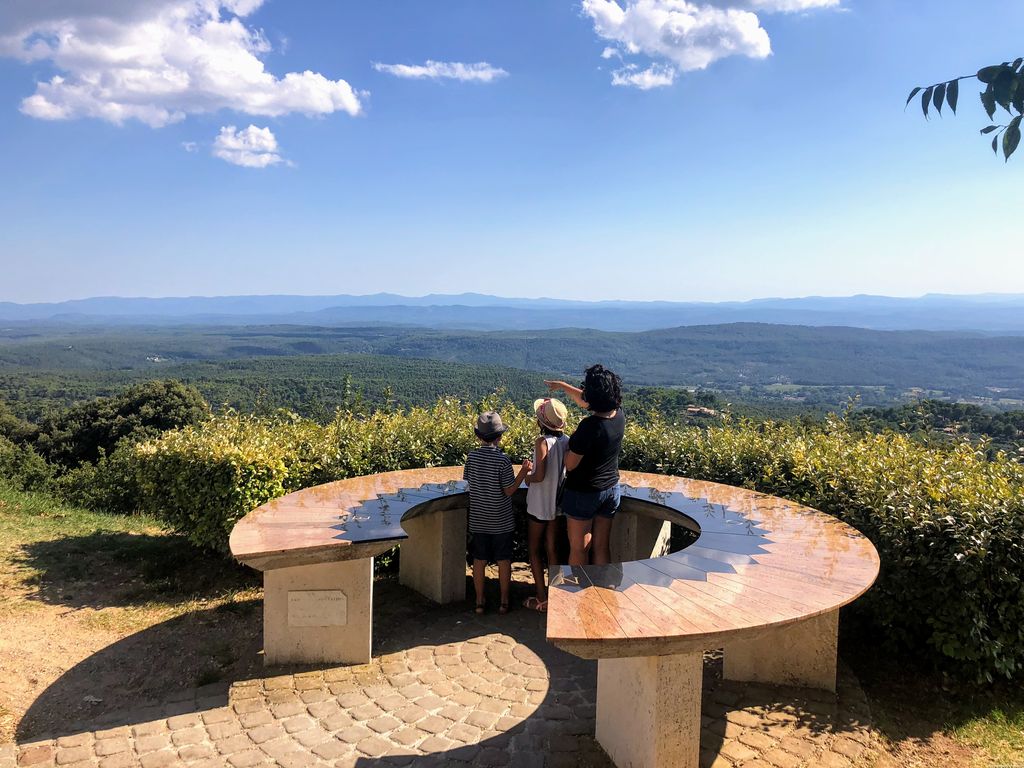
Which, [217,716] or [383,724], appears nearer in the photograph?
[383,724]

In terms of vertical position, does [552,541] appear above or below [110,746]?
above

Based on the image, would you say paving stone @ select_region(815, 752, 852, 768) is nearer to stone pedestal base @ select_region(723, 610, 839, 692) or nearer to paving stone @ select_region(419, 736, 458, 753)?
stone pedestal base @ select_region(723, 610, 839, 692)

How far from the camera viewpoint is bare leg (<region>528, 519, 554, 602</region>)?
534 centimetres

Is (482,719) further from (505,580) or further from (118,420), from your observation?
(118,420)

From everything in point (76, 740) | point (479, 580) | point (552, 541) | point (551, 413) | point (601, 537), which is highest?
point (551, 413)

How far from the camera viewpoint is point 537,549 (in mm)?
5473

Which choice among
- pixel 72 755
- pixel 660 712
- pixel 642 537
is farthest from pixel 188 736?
pixel 642 537

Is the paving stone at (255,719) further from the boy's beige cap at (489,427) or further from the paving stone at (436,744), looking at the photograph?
the boy's beige cap at (489,427)

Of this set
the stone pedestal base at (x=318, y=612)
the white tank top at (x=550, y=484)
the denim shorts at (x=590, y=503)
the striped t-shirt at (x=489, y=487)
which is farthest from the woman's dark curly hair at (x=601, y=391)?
the stone pedestal base at (x=318, y=612)

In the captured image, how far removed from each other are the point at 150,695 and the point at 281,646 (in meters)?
0.87

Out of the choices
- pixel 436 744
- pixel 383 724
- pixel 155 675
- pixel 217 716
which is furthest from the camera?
pixel 155 675

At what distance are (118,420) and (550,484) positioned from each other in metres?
25.8

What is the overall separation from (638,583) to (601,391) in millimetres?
1594

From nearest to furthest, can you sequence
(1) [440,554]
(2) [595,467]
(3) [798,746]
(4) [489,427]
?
(3) [798,746] < (2) [595,467] < (4) [489,427] < (1) [440,554]
